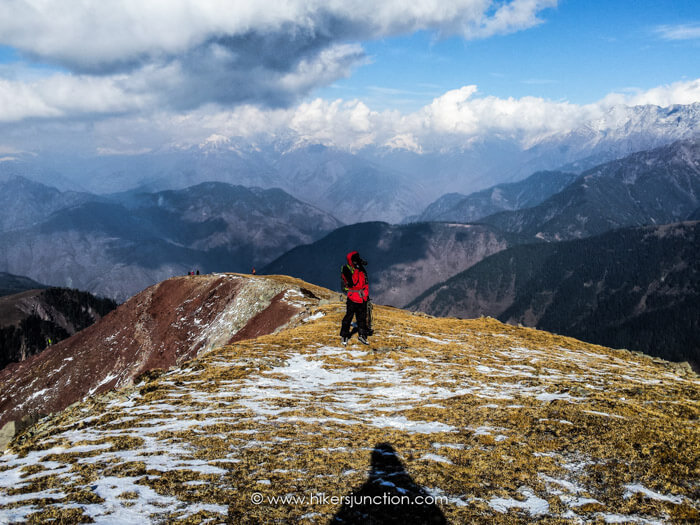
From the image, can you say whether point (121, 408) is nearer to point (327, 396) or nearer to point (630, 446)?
point (327, 396)

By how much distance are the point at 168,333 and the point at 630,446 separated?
60.8 m

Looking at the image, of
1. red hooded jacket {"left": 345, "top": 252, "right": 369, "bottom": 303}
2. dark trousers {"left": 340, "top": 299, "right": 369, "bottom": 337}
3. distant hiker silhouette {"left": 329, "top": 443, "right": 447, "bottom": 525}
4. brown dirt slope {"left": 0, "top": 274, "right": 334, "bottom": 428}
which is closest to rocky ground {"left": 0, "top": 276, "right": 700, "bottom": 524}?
distant hiker silhouette {"left": 329, "top": 443, "right": 447, "bottom": 525}

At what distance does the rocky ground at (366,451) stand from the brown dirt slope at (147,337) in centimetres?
2877

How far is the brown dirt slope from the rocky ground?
2877cm

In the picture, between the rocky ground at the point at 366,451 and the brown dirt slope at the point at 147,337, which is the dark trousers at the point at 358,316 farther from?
the brown dirt slope at the point at 147,337

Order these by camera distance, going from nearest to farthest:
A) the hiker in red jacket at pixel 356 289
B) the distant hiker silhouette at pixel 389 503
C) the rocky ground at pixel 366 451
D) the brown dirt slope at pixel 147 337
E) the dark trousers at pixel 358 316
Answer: the distant hiker silhouette at pixel 389 503, the rocky ground at pixel 366 451, the hiker in red jacket at pixel 356 289, the dark trousers at pixel 358 316, the brown dirt slope at pixel 147 337

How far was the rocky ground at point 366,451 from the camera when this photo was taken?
19.5 feet

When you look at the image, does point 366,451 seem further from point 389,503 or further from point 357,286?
point 357,286

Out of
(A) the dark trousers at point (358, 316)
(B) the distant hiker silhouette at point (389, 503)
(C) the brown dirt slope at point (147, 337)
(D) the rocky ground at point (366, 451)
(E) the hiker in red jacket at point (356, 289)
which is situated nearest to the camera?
(B) the distant hiker silhouette at point (389, 503)

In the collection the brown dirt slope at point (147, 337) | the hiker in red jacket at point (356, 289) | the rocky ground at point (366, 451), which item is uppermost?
the hiker in red jacket at point (356, 289)

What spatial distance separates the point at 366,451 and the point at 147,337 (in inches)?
2465

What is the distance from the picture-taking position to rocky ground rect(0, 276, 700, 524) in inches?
235

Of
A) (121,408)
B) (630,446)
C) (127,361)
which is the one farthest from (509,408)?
(127,361)

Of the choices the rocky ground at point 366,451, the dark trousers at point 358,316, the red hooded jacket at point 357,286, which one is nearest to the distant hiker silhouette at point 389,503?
the rocky ground at point 366,451
